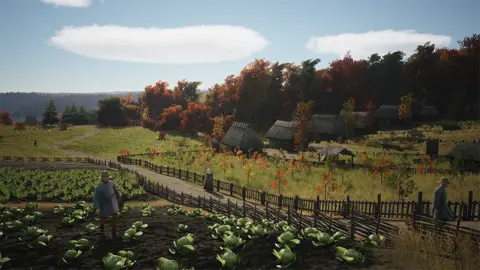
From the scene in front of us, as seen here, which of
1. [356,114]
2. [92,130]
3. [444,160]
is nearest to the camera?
[444,160]

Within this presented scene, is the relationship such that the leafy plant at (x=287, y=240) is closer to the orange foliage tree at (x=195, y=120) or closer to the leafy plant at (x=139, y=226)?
the leafy plant at (x=139, y=226)

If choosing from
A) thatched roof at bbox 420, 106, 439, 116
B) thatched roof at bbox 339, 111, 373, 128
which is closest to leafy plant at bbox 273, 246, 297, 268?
thatched roof at bbox 339, 111, 373, 128

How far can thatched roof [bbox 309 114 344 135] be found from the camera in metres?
50.8

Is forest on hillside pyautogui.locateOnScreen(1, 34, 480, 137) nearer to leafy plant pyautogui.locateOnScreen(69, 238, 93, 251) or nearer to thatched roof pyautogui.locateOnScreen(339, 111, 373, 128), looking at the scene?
thatched roof pyautogui.locateOnScreen(339, 111, 373, 128)

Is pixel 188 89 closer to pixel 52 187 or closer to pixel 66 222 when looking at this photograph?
pixel 52 187

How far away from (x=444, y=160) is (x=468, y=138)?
1653 centimetres

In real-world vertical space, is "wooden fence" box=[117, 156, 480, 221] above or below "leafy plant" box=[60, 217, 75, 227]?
below

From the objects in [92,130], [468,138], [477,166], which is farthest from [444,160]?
[92,130]

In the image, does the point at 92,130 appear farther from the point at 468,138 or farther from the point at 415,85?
the point at 415,85

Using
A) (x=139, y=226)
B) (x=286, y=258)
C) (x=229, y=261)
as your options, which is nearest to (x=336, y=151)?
(x=139, y=226)

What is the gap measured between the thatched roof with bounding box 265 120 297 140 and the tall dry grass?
3998 cm

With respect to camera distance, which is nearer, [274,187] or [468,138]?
[274,187]

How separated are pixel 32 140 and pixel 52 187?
39.6 metres

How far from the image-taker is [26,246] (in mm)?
6750
